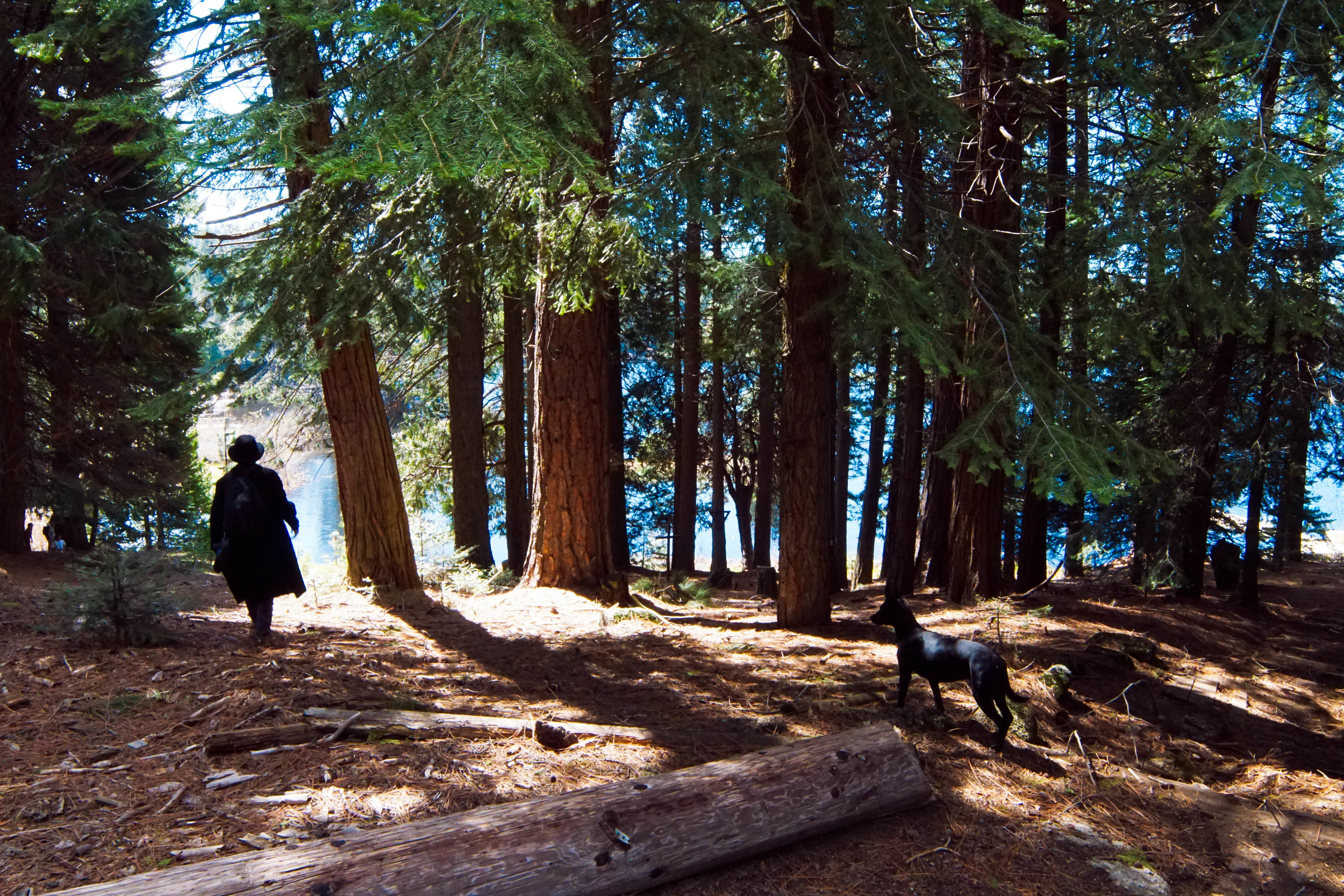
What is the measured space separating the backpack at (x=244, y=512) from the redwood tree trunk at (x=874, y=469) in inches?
482

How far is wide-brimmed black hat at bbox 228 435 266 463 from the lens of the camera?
727cm

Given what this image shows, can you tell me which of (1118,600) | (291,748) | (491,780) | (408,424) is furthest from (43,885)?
(408,424)

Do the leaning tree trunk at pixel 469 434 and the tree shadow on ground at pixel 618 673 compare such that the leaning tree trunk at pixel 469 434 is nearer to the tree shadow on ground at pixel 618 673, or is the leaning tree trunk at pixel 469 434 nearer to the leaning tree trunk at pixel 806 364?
the tree shadow on ground at pixel 618 673

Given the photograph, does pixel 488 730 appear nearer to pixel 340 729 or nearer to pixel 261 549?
pixel 340 729

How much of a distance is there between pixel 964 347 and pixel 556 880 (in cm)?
578

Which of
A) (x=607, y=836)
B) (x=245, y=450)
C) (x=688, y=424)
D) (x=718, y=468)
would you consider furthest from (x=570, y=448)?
(x=718, y=468)

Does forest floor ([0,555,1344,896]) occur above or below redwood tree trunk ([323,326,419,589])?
below

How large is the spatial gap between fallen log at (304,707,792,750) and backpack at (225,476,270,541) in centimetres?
221

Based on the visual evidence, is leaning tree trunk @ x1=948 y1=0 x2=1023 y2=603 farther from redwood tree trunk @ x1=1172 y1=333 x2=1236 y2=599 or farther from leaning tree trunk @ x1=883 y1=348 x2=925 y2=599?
leaning tree trunk @ x1=883 y1=348 x2=925 y2=599

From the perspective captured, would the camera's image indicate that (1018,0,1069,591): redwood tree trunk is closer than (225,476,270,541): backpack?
No

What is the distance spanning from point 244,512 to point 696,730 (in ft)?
13.7

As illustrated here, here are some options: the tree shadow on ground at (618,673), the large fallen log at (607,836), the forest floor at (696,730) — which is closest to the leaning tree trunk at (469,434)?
the forest floor at (696,730)

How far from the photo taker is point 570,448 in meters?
10.2

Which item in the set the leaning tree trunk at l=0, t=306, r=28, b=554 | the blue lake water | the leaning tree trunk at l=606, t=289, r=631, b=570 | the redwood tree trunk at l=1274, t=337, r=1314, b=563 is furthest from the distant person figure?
the redwood tree trunk at l=1274, t=337, r=1314, b=563
